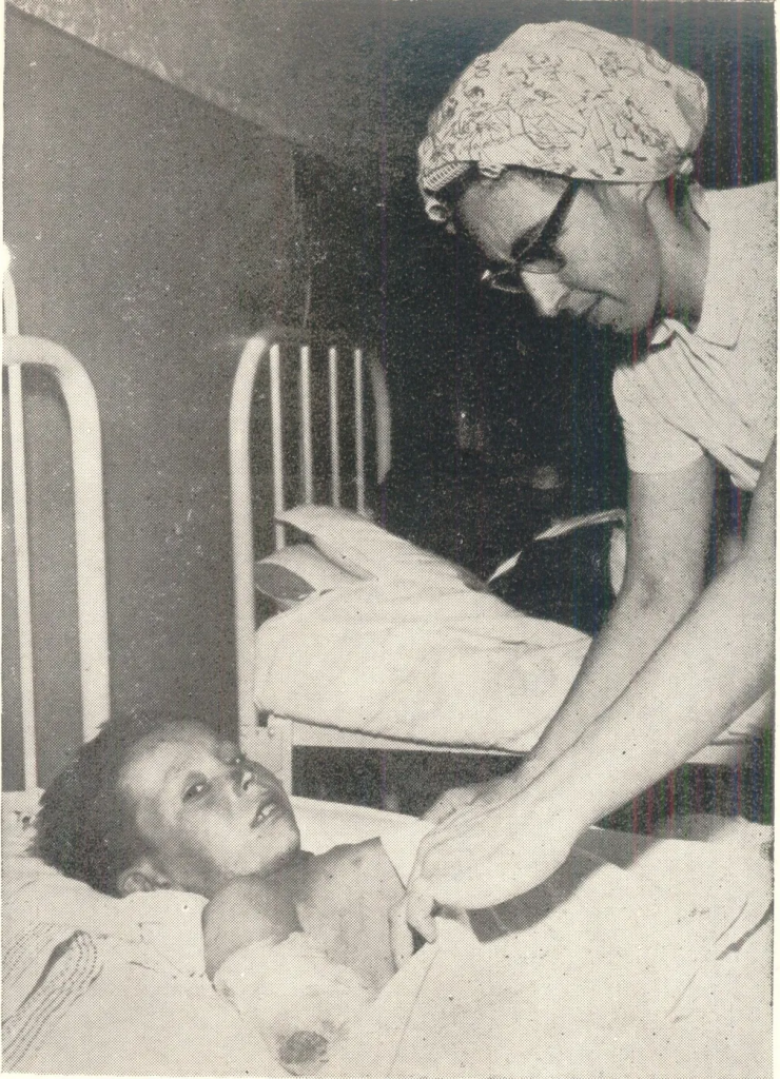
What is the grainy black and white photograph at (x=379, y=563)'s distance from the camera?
875 millimetres

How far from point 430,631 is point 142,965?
1.28 feet

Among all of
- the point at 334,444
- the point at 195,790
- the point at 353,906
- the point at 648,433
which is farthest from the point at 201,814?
the point at 648,433

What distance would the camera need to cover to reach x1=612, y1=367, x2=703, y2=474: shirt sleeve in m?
0.93

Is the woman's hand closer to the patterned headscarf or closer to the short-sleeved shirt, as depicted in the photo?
the short-sleeved shirt

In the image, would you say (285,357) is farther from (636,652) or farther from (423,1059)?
(423,1059)

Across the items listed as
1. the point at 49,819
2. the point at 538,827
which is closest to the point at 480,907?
the point at 538,827

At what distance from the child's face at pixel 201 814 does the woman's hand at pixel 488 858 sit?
12cm

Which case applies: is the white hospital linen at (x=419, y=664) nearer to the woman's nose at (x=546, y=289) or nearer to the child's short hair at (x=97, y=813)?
the child's short hair at (x=97, y=813)

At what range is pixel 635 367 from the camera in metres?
0.93

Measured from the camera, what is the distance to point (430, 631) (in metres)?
0.97

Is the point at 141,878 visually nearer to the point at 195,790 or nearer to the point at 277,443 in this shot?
the point at 195,790

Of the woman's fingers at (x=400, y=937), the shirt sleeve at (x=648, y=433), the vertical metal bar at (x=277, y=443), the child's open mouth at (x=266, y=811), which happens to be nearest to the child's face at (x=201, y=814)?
the child's open mouth at (x=266, y=811)

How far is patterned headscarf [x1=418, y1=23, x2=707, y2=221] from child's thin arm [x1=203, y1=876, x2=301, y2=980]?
1.96 feet

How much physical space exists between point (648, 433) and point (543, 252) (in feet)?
0.65
